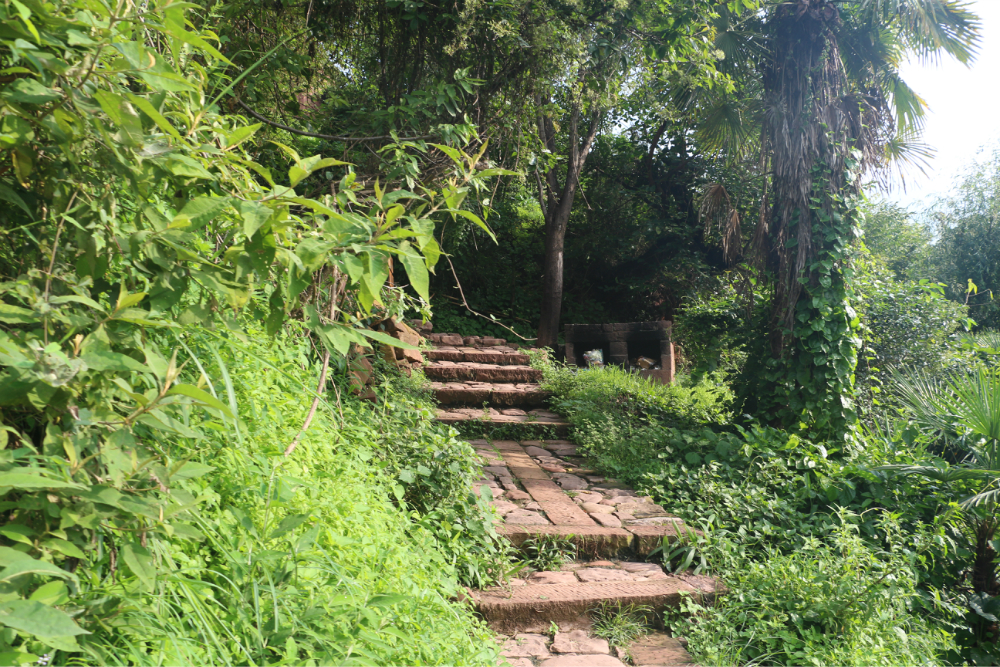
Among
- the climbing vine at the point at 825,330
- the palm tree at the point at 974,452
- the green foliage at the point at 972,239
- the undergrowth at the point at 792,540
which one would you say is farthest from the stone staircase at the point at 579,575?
the green foliage at the point at 972,239

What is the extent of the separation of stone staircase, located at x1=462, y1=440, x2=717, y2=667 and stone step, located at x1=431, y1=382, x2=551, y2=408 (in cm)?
185

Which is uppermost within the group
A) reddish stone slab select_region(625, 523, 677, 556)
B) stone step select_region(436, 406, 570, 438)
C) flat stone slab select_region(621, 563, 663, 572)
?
stone step select_region(436, 406, 570, 438)

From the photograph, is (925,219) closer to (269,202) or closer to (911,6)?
(911,6)

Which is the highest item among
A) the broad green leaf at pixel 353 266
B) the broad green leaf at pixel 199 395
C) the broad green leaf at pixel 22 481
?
the broad green leaf at pixel 353 266

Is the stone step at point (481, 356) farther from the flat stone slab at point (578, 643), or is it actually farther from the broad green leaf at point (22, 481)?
the broad green leaf at point (22, 481)

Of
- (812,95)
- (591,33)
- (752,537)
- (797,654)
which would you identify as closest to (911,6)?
(812,95)

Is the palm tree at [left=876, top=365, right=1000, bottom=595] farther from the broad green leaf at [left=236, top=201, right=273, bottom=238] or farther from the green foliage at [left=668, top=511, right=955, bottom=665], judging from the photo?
the broad green leaf at [left=236, top=201, right=273, bottom=238]

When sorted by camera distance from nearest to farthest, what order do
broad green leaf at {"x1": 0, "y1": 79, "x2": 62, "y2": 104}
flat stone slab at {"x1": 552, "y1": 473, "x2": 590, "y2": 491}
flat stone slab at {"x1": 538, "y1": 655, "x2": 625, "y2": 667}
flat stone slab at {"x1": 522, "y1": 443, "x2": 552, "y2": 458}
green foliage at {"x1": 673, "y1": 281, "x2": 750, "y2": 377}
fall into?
broad green leaf at {"x1": 0, "y1": 79, "x2": 62, "y2": 104} → flat stone slab at {"x1": 538, "y1": 655, "x2": 625, "y2": 667} → flat stone slab at {"x1": 552, "y1": 473, "x2": 590, "y2": 491} → flat stone slab at {"x1": 522, "y1": 443, "x2": 552, "y2": 458} → green foliage at {"x1": 673, "y1": 281, "x2": 750, "y2": 377}

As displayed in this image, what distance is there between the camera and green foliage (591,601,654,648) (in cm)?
292

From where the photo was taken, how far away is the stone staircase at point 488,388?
664 cm

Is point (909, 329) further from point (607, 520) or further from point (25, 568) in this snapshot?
point (25, 568)

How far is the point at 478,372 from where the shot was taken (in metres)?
8.05

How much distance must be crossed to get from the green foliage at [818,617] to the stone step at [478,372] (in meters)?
4.90

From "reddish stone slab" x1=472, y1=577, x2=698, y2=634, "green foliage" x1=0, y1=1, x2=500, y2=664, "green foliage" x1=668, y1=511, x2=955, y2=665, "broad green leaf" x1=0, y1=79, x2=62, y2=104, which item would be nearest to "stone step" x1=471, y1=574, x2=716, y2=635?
"reddish stone slab" x1=472, y1=577, x2=698, y2=634
